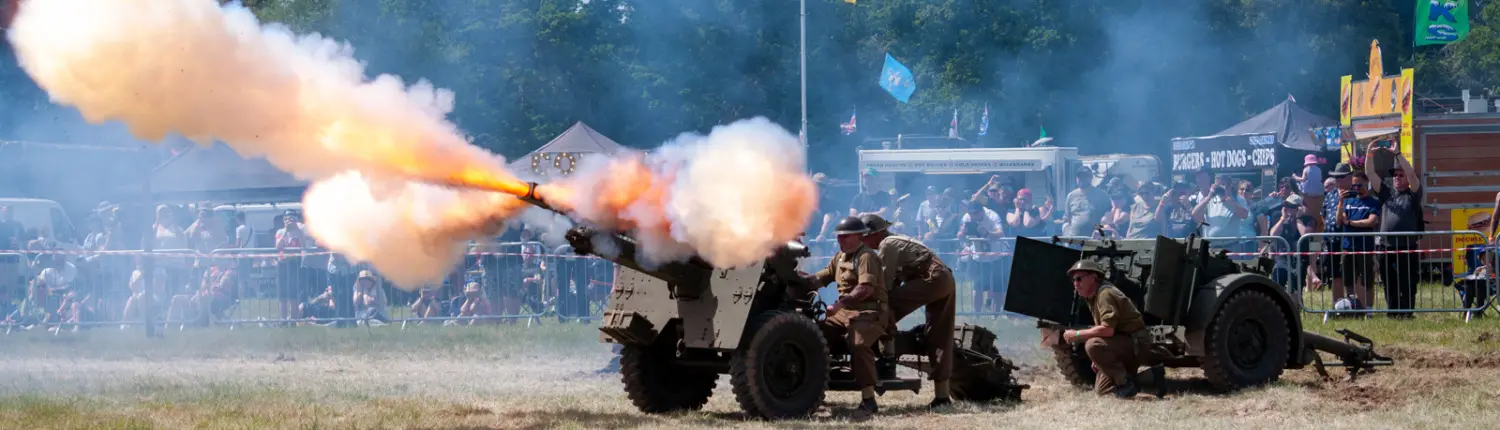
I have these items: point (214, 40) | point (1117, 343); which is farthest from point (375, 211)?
point (1117, 343)

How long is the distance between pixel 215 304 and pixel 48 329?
6.49 ft

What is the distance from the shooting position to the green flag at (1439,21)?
31500 millimetres

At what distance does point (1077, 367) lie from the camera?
13234 millimetres

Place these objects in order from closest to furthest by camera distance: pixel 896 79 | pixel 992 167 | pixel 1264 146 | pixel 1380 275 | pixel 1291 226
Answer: pixel 1380 275
pixel 1291 226
pixel 1264 146
pixel 992 167
pixel 896 79

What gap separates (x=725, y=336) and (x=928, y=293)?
173 centimetres

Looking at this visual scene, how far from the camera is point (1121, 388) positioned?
12.5 m

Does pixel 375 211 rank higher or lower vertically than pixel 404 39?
lower

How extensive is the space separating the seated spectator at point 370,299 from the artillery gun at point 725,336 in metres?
8.14

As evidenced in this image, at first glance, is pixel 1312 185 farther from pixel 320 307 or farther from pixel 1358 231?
pixel 320 307

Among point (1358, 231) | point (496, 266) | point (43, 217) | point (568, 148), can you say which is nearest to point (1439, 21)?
point (1358, 231)

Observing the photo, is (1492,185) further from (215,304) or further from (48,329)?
(48,329)

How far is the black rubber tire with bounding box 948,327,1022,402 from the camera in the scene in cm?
1257

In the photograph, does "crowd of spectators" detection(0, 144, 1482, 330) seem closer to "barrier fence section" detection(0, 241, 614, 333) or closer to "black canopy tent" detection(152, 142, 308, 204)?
"barrier fence section" detection(0, 241, 614, 333)

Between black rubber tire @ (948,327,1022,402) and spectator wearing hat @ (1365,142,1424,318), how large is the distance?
645 cm
